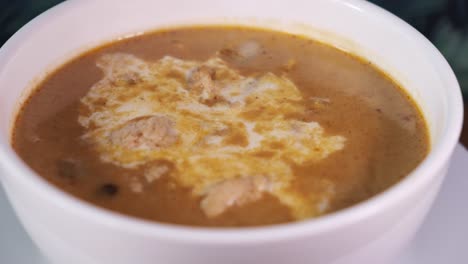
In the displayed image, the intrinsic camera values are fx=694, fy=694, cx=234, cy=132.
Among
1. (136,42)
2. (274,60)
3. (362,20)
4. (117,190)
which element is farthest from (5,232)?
(362,20)

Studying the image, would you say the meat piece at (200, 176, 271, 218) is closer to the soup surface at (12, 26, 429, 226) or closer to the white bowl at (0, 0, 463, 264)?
the soup surface at (12, 26, 429, 226)

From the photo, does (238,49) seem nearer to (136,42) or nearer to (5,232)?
(136,42)

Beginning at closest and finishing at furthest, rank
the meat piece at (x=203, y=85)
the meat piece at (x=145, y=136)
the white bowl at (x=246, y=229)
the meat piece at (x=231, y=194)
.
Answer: the white bowl at (x=246, y=229) → the meat piece at (x=231, y=194) → the meat piece at (x=145, y=136) → the meat piece at (x=203, y=85)

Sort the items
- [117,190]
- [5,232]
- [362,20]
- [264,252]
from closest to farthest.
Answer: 1. [264,252]
2. [117,190]
3. [5,232]
4. [362,20]

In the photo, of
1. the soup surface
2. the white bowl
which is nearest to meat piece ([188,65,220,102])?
the soup surface

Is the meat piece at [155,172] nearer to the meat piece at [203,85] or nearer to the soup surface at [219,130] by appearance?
the soup surface at [219,130]

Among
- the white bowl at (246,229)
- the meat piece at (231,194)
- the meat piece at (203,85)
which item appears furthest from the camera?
the meat piece at (203,85)

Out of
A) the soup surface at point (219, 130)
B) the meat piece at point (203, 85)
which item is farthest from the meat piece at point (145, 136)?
the meat piece at point (203, 85)
